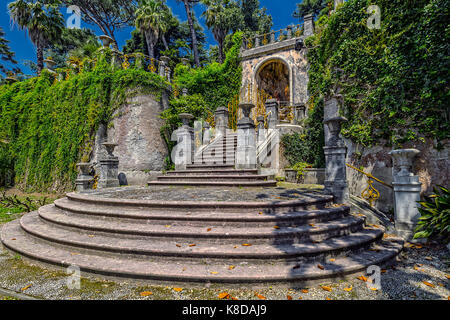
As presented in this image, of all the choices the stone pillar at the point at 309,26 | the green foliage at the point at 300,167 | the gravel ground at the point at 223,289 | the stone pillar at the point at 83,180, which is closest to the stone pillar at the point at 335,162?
the gravel ground at the point at 223,289

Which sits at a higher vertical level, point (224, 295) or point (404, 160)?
point (404, 160)

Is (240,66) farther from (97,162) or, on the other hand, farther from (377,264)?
(377,264)

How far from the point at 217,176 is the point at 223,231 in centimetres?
419

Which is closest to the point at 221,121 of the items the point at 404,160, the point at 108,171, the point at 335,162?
the point at 108,171

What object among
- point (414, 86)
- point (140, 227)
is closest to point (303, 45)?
point (414, 86)

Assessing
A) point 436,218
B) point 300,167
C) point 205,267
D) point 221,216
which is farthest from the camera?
point 300,167

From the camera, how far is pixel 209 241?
137 inches

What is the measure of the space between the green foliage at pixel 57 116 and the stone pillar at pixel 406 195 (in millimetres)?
11311

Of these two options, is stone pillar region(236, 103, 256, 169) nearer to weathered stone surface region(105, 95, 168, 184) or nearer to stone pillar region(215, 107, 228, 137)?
stone pillar region(215, 107, 228, 137)

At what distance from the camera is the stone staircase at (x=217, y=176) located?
23.6 feet

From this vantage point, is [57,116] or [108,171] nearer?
[108,171]

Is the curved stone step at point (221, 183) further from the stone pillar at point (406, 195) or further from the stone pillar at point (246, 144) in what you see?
the stone pillar at point (406, 195)

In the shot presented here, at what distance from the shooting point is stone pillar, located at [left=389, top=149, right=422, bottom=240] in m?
4.60

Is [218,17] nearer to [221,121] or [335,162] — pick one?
[221,121]
